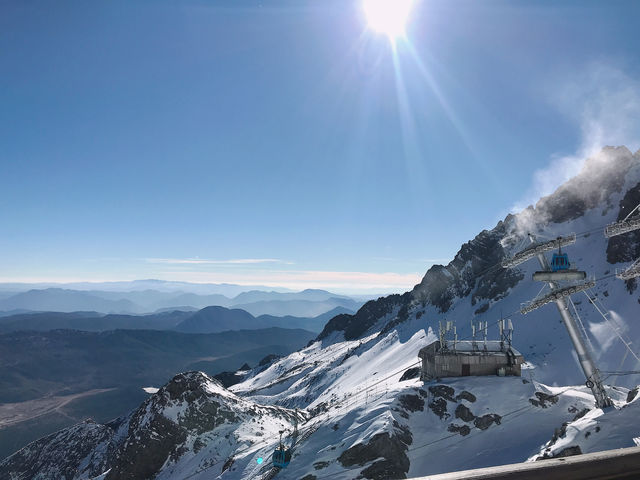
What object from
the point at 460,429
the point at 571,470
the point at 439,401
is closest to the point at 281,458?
the point at 439,401

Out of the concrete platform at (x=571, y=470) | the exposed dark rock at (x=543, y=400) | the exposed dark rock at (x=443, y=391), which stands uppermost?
the concrete platform at (x=571, y=470)

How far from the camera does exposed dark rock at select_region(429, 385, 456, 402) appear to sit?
40.4 m

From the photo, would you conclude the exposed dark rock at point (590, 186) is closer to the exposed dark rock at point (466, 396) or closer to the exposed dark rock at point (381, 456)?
the exposed dark rock at point (466, 396)

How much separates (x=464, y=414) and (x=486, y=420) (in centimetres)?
203

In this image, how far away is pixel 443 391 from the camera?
41.1 metres

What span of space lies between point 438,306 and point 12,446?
210m

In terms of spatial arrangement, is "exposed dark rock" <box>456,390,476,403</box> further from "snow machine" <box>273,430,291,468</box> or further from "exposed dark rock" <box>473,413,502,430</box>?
"snow machine" <box>273,430,291,468</box>

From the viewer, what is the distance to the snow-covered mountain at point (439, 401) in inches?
1346

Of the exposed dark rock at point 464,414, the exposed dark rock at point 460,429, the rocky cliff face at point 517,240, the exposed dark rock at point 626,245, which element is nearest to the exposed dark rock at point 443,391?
the exposed dark rock at point 464,414

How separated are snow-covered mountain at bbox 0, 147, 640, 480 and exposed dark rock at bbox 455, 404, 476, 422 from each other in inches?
4.6

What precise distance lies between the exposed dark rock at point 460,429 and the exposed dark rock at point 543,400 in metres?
7.61

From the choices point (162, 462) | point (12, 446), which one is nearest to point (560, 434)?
point (162, 462)

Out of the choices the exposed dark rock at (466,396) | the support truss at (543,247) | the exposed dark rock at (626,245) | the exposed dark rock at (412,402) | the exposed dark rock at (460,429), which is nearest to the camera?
the support truss at (543,247)

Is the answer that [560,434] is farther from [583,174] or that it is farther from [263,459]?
[583,174]
